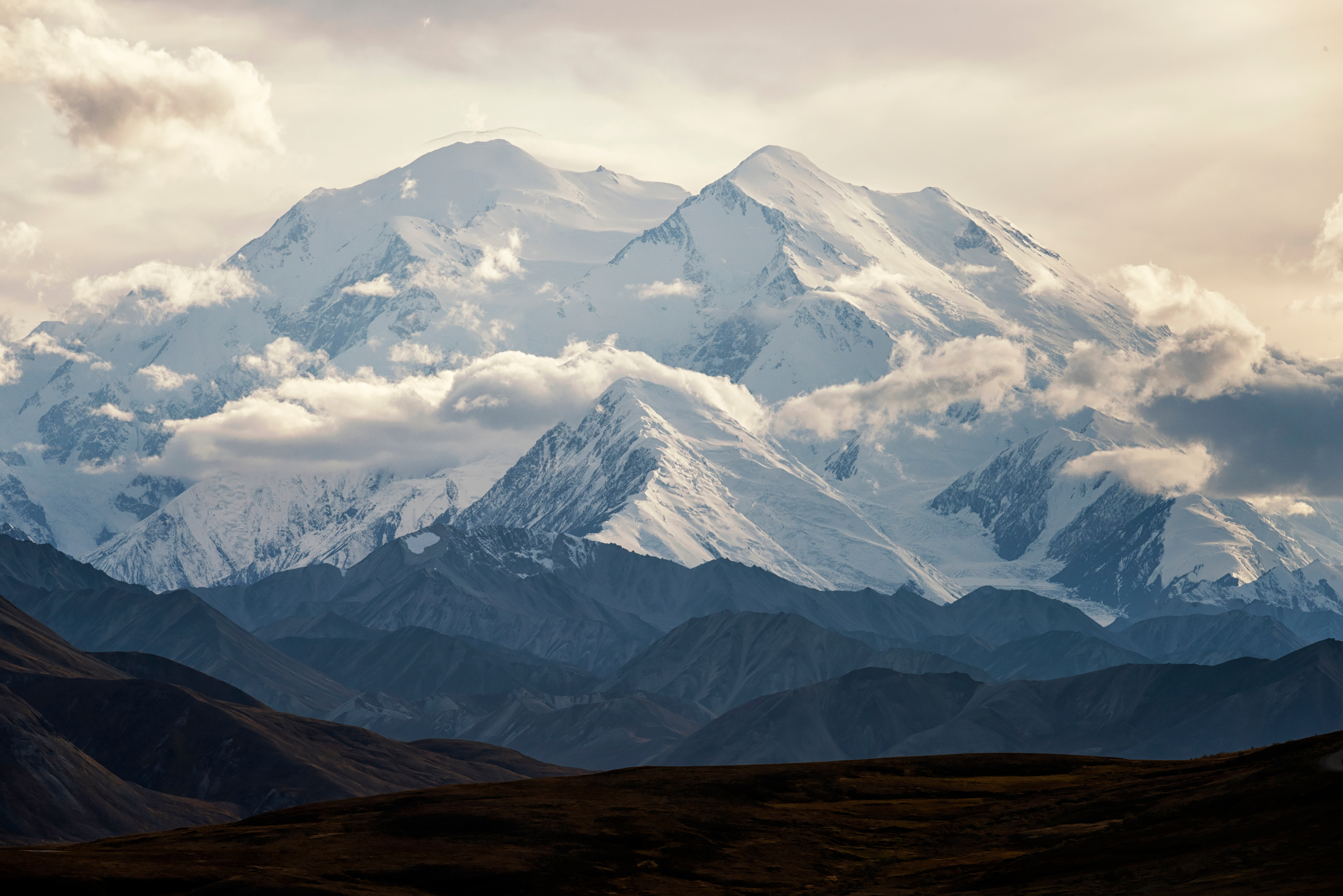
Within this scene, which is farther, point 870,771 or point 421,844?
point 870,771

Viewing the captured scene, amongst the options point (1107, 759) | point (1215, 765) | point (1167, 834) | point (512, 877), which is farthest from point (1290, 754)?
point (1107, 759)

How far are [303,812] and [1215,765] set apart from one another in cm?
6735

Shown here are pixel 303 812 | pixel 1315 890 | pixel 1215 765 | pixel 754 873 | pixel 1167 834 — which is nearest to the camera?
pixel 1315 890

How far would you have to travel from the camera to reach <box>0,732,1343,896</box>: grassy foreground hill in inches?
3137

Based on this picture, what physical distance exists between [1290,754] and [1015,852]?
54.8ft

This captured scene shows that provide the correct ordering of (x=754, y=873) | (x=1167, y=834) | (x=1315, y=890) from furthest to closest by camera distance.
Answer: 1. (x=754, y=873)
2. (x=1167, y=834)
3. (x=1315, y=890)

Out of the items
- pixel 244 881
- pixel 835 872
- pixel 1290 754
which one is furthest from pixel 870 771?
pixel 244 881

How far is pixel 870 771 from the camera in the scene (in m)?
141

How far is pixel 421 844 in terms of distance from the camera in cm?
10712

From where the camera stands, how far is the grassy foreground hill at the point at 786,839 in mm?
79688

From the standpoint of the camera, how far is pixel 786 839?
364 ft

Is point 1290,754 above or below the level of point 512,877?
above

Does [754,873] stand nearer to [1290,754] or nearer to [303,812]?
[1290,754]

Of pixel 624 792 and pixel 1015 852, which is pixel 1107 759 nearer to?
pixel 624 792
